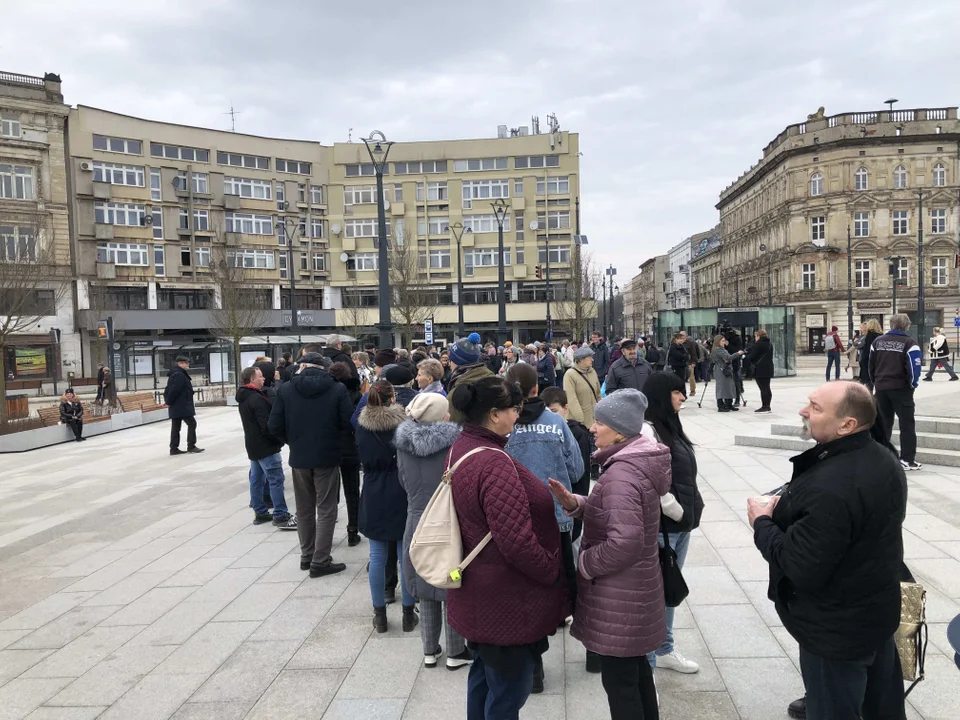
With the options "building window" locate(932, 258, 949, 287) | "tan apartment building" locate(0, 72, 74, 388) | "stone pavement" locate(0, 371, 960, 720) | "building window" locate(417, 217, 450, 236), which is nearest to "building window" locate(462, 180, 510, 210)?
"building window" locate(417, 217, 450, 236)

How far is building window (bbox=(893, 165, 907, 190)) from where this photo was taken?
56.3 metres

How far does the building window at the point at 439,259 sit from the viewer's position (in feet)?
188

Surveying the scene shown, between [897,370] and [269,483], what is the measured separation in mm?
7818

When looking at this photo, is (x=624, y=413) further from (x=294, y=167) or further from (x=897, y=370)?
(x=294, y=167)

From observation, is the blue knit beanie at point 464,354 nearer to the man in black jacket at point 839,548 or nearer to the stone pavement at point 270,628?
the stone pavement at point 270,628

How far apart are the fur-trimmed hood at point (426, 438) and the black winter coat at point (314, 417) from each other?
227cm

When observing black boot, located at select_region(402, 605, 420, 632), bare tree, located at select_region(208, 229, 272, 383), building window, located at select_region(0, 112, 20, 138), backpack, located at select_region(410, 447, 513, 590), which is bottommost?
black boot, located at select_region(402, 605, 420, 632)

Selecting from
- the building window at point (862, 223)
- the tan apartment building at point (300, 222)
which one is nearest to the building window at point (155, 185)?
the tan apartment building at point (300, 222)

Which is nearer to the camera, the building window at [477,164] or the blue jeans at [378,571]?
the blue jeans at [378,571]

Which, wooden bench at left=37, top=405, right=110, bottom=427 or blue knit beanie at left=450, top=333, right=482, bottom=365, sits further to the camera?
wooden bench at left=37, top=405, right=110, bottom=427

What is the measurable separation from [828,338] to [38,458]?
22.6 metres

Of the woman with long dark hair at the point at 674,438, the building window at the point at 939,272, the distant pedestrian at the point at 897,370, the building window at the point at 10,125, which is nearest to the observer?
the woman with long dark hair at the point at 674,438

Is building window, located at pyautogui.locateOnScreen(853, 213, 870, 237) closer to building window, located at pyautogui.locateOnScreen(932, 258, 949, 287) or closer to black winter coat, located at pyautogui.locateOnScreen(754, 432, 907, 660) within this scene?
building window, located at pyautogui.locateOnScreen(932, 258, 949, 287)

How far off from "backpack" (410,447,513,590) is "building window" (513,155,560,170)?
55.8m
